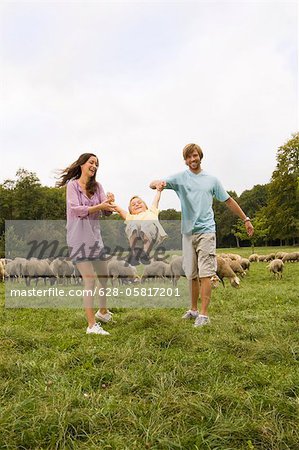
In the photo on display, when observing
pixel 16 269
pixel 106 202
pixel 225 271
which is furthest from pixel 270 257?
pixel 106 202

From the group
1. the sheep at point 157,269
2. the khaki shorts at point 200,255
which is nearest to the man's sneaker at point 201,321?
the khaki shorts at point 200,255

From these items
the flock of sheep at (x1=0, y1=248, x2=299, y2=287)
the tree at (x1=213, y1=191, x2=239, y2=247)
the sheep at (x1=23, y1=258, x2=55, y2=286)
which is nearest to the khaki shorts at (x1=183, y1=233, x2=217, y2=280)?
the flock of sheep at (x1=0, y1=248, x2=299, y2=287)

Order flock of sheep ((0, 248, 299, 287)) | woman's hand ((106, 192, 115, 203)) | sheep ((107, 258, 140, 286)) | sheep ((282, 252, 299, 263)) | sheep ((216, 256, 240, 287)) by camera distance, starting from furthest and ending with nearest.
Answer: sheep ((282, 252, 299, 263)) < sheep ((107, 258, 140, 286)) < flock of sheep ((0, 248, 299, 287)) < sheep ((216, 256, 240, 287)) < woman's hand ((106, 192, 115, 203))

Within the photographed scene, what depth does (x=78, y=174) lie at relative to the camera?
549 cm

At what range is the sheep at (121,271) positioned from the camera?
14588 mm

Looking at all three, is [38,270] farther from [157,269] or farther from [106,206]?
[106,206]

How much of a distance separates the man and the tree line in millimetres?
9631

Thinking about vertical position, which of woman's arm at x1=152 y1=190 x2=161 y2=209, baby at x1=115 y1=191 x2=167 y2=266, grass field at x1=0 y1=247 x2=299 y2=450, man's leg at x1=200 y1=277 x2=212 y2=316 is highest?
woman's arm at x1=152 y1=190 x2=161 y2=209

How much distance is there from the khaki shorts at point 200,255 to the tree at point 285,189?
38618 millimetres

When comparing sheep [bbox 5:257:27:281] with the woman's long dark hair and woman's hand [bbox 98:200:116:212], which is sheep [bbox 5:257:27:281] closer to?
the woman's long dark hair

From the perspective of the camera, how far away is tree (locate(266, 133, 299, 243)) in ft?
140

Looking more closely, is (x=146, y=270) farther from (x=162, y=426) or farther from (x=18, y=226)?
(x=18, y=226)

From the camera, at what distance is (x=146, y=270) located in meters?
13.7

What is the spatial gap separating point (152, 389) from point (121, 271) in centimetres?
1209
